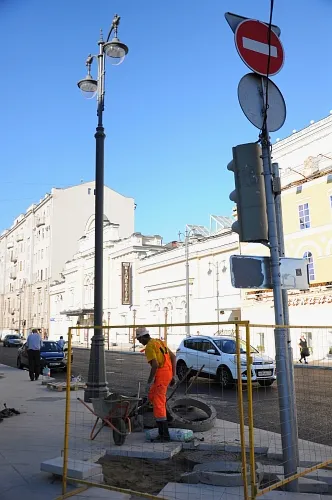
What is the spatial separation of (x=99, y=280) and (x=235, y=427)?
462 cm

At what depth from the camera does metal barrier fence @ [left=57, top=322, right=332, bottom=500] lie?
15.5 feet

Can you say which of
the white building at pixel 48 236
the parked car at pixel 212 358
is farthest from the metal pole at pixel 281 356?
the white building at pixel 48 236

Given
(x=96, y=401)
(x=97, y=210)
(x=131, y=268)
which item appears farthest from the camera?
(x=131, y=268)

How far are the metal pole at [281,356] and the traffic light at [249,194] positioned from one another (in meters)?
0.07

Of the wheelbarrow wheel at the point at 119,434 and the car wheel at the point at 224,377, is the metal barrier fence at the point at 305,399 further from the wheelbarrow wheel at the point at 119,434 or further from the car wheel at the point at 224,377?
the car wheel at the point at 224,377

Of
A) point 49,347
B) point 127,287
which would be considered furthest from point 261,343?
point 127,287

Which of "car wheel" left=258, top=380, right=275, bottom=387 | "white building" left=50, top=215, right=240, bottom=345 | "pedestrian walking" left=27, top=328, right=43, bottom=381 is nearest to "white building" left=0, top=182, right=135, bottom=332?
"white building" left=50, top=215, right=240, bottom=345

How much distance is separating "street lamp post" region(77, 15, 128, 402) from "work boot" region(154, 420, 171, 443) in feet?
9.79

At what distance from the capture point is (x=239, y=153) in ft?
18.1

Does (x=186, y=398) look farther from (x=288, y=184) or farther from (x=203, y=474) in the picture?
(x=288, y=184)

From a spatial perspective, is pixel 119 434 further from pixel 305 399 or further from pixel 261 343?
pixel 305 399

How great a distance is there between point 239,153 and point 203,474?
12.1 feet

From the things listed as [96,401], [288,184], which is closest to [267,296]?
[288,184]

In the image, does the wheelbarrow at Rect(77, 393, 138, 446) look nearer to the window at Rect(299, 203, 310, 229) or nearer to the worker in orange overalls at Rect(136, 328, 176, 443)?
the worker in orange overalls at Rect(136, 328, 176, 443)
